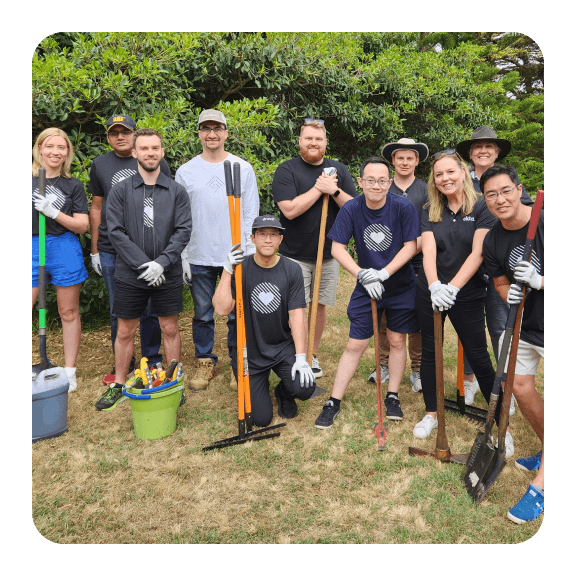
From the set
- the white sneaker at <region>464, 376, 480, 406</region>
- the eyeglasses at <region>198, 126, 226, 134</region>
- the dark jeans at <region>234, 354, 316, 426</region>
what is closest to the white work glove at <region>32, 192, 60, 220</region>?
the eyeglasses at <region>198, 126, 226, 134</region>

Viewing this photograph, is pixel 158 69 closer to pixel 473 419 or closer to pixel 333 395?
pixel 333 395

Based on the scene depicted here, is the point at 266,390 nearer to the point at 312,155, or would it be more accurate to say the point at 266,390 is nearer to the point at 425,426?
the point at 425,426

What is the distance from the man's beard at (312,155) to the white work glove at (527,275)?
6.98 ft

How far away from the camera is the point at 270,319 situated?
12.4 feet

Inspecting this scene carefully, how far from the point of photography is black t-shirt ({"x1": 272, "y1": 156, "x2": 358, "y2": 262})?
431 cm

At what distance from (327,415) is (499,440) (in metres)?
1.33

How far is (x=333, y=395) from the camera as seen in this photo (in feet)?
12.9

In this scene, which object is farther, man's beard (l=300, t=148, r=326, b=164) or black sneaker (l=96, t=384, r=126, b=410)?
man's beard (l=300, t=148, r=326, b=164)

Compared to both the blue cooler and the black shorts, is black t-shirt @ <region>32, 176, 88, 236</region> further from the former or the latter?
the blue cooler

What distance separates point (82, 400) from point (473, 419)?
340 centimetres

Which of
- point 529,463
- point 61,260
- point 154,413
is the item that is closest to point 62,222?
point 61,260

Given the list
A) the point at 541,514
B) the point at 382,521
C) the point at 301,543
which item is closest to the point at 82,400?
the point at 301,543

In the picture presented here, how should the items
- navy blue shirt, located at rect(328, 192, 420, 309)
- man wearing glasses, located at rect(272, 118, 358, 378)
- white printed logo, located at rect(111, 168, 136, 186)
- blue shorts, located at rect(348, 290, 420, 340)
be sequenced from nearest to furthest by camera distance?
navy blue shirt, located at rect(328, 192, 420, 309) → blue shorts, located at rect(348, 290, 420, 340) → man wearing glasses, located at rect(272, 118, 358, 378) → white printed logo, located at rect(111, 168, 136, 186)

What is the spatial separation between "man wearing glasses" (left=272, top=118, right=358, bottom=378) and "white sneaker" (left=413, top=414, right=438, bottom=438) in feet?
4.68
